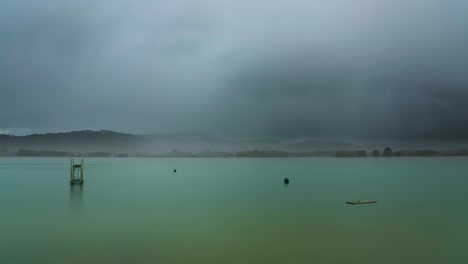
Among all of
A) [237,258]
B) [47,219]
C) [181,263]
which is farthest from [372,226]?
[47,219]

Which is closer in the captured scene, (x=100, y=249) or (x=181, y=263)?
(x=181, y=263)

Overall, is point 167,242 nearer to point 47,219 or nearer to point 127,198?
point 47,219

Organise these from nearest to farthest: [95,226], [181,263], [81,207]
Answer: [181,263] < [95,226] < [81,207]

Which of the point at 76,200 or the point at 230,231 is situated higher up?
the point at 76,200

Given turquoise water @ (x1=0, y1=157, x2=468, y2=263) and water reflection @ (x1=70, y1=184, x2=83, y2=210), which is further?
water reflection @ (x1=70, y1=184, x2=83, y2=210)

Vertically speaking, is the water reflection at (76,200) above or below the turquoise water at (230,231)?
above

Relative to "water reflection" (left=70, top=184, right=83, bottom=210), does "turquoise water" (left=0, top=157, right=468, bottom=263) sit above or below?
below

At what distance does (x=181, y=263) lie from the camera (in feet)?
42.1

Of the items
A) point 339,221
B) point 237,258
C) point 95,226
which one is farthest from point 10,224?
point 339,221

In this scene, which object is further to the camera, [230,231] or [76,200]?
[76,200]

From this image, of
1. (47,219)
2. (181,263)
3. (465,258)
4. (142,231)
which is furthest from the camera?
(47,219)

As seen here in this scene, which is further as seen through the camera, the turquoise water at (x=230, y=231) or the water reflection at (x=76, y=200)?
the water reflection at (x=76, y=200)

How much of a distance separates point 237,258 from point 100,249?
5.01 metres

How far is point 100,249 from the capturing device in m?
14.3
